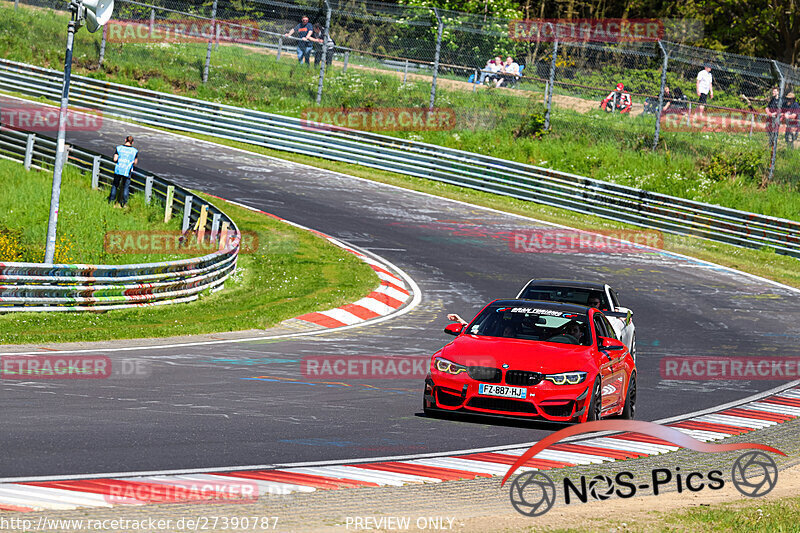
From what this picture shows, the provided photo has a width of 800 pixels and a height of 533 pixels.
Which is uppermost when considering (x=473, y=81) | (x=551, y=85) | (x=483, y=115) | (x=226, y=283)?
(x=551, y=85)

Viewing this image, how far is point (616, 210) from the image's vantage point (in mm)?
29844

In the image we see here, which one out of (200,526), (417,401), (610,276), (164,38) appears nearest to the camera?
(200,526)

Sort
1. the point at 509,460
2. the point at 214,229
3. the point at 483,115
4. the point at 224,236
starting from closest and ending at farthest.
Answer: the point at 509,460 < the point at 224,236 < the point at 214,229 < the point at 483,115

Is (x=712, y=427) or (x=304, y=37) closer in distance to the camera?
(x=712, y=427)

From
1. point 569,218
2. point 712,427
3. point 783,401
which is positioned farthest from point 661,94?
point 712,427

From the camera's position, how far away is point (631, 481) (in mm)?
8633

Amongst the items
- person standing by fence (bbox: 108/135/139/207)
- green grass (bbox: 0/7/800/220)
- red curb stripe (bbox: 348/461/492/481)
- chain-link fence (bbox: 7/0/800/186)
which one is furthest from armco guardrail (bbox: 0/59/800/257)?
red curb stripe (bbox: 348/461/492/481)

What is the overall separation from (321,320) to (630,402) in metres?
7.63

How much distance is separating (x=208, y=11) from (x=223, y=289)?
17048 mm

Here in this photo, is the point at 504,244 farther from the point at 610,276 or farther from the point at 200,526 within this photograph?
the point at 200,526

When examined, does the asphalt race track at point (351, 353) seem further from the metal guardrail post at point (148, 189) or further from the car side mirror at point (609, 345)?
the metal guardrail post at point (148, 189)

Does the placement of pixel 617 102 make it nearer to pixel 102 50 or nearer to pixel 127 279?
pixel 102 50

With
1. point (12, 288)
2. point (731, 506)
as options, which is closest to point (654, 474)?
point (731, 506)

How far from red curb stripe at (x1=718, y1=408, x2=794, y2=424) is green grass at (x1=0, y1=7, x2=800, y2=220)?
18494 mm
